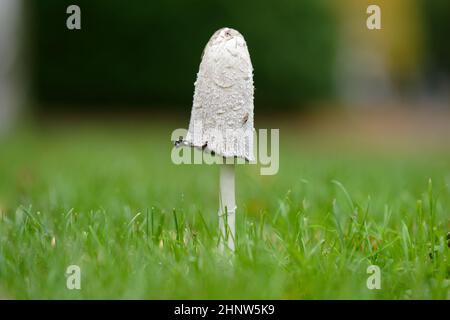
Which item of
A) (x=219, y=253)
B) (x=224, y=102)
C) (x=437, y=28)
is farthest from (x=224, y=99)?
(x=437, y=28)

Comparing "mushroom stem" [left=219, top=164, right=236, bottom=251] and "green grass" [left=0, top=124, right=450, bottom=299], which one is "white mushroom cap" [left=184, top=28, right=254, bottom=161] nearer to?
"mushroom stem" [left=219, top=164, right=236, bottom=251]

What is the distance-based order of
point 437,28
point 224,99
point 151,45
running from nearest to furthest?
point 224,99 → point 151,45 → point 437,28

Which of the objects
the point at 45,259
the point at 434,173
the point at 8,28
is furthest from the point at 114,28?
the point at 45,259

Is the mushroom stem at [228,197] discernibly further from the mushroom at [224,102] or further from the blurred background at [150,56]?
the blurred background at [150,56]

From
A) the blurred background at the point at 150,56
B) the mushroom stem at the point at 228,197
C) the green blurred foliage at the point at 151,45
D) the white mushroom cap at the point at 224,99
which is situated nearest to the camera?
the white mushroom cap at the point at 224,99

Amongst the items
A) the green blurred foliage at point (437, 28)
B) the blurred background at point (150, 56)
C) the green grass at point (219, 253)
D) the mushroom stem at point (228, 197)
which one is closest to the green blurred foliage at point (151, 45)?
the blurred background at point (150, 56)

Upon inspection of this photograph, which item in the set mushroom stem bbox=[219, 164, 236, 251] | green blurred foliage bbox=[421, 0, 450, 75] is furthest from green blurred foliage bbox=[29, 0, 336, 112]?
green blurred foliage bbox=[421, 0, 450, 75]

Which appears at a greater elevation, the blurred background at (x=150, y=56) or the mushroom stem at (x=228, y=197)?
the blurred background at (x=150, y=56)

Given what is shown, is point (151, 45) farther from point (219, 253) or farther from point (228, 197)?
point (219, 253)
